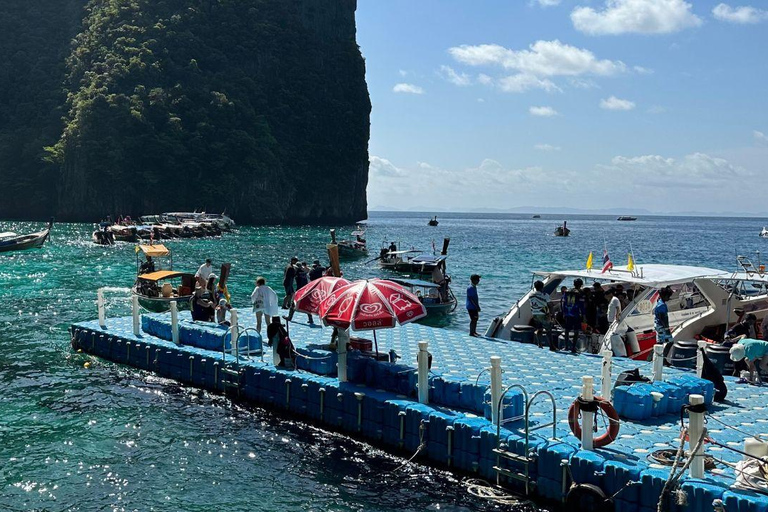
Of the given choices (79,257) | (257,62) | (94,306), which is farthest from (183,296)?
(257,62)

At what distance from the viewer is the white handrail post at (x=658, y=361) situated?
1240cm

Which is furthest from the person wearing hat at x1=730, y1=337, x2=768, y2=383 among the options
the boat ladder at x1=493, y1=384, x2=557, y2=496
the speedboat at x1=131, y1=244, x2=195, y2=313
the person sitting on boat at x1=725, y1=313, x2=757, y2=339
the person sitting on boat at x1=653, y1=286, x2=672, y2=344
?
the speedboat at x1=131, y1=244, x2=195, y2=313

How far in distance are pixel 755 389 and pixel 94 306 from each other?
2696cm

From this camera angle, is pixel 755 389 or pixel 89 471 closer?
pixel 89 471

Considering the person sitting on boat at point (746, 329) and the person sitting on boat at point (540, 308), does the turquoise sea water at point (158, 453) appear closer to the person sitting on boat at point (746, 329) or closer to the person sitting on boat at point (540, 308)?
the person sitting on boat at point (540, 308)

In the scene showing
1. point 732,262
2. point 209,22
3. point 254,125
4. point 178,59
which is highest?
point 209,22

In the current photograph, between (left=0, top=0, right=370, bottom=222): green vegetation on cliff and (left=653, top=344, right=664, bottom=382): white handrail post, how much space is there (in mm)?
114212

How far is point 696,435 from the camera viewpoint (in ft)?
27.9

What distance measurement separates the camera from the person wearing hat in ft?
43.0

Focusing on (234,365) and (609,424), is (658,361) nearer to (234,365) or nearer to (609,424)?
(609,424)

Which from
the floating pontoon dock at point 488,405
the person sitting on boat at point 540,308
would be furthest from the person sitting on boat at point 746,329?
the person sitting on boat at point 540,308

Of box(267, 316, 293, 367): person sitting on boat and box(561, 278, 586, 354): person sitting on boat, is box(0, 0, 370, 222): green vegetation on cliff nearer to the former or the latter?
box(267, 316, 293, 367): person sitting on boat

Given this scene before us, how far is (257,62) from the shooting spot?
14412 centimetres

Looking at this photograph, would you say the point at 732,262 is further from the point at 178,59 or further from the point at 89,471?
the point at 178,59
